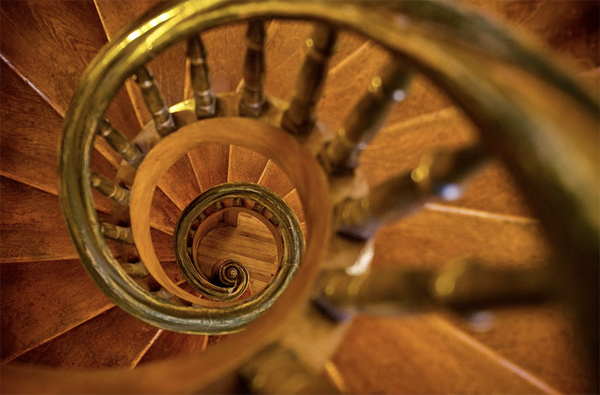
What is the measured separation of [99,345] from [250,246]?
274cm

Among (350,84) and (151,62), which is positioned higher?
(350,84)

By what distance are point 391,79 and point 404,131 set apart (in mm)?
439

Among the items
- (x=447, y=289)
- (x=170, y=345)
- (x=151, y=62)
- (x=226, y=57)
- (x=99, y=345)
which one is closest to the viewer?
(x=447, y=289)

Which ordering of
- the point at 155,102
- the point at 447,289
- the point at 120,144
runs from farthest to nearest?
the point at 120,144
the point at 155,102
the point at 447,289

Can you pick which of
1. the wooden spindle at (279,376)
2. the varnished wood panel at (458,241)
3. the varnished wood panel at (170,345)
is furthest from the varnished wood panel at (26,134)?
the varnished wood panel at (458,241)

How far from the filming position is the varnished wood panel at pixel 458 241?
113cm

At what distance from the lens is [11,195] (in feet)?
6.74

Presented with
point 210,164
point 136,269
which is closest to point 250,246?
point 210,164

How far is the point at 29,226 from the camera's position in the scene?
2148 millimetres

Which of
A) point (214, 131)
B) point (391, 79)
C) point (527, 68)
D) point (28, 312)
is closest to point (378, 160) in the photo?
point (391, 79)

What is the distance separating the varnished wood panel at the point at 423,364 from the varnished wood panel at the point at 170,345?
5.53ft

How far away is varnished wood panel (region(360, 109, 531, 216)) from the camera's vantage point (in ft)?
3.99

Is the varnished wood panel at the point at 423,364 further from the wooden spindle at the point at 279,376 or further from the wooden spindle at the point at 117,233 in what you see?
the wooden spindle at the point at 117,233

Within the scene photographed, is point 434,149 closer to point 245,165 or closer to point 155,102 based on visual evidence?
point 155,102
